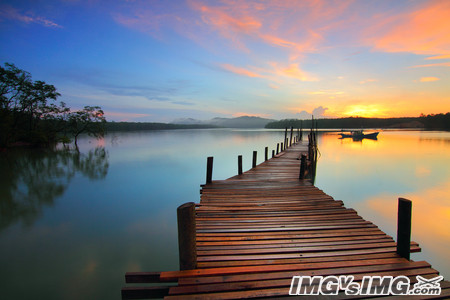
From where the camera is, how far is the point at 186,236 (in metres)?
2.82

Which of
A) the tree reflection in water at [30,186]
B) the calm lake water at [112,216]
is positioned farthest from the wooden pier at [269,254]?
the tree reflection in water at [30,186]

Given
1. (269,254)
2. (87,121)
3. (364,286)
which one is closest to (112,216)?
(269,254)

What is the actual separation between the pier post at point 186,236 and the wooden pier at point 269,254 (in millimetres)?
13

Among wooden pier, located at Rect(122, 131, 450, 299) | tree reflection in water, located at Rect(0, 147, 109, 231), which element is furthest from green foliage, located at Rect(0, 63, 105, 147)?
wooden pier, located at Rect(122, 131, 450, 299)

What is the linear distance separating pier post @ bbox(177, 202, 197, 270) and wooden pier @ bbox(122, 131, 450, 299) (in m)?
0.01

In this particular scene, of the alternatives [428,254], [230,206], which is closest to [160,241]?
[230,206]

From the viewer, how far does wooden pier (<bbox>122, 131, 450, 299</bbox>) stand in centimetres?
263

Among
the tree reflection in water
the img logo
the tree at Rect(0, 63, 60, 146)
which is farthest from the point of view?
the tree at Rect(0, 63, 60, 146)

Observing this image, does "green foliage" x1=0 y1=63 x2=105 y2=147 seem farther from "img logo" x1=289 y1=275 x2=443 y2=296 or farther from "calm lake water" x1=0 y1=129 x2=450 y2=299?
"img logo" x1=289 y1=275 x2=443 y2=296

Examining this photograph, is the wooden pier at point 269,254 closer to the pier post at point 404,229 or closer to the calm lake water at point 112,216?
the pier post at point 404,229

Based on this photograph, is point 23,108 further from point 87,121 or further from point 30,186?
point 30,186

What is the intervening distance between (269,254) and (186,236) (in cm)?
132

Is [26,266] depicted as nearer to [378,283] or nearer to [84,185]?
[378,283]

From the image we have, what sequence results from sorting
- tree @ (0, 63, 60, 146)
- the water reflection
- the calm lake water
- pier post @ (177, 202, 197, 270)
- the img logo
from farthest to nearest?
tree @ (0, 63, 60, 146)
the water reflection
the calm lake water
pier post @ (177, 202, 197, 270)
the img logo
